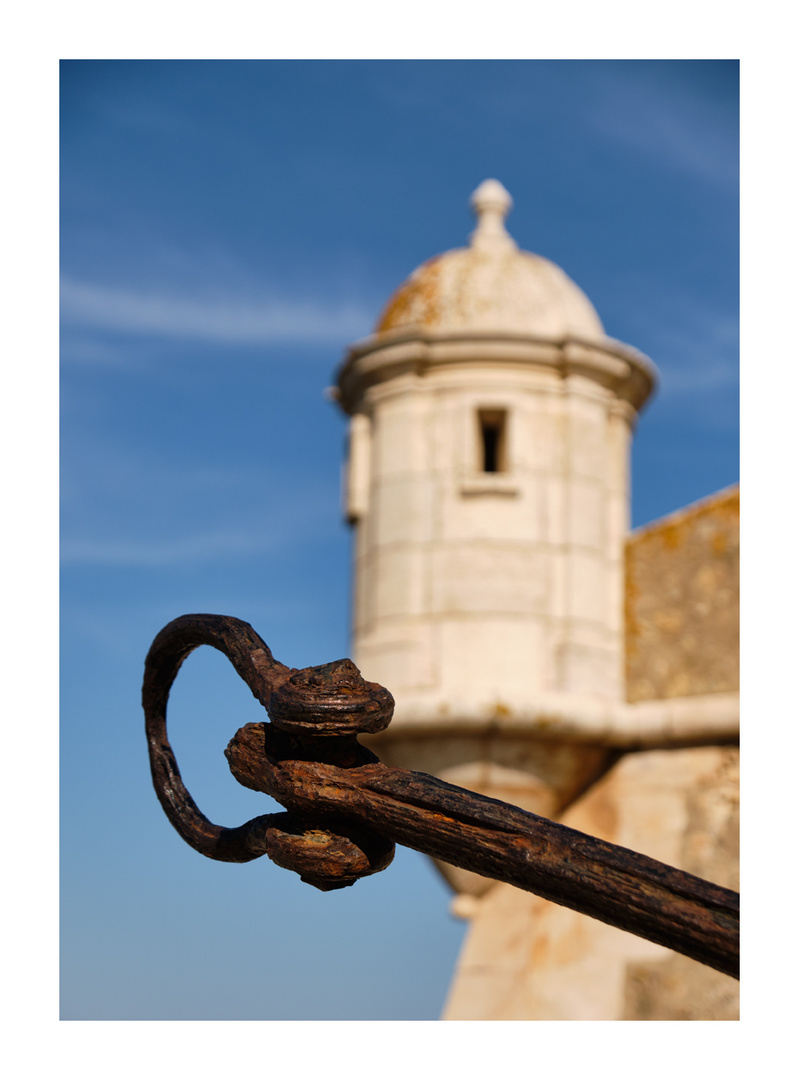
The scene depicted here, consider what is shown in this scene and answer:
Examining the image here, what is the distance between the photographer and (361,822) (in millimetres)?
806

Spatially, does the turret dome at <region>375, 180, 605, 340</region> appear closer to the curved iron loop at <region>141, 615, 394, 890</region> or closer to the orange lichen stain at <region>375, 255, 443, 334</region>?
the orange lichen stain at <region>375, 255, 443, 334</region>

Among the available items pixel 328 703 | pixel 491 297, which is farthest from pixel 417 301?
pixel 328 703

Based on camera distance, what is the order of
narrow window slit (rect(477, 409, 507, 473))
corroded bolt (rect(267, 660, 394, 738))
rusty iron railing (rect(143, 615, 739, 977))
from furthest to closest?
narrow window slit (rect(477, 409, 507, 473)), corroded bolt (rect(267, 660, 394, 738)), rusty iron railing (rect(143, 615, 739, 977))

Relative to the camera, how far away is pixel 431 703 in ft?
18.6

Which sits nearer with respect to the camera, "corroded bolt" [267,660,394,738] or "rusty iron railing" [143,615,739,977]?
"rusty iron railing" [143,615,739,977]

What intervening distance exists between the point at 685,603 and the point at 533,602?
29.4 inches

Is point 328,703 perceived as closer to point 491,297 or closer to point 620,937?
point 620,937

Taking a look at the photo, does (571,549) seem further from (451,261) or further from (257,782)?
(257,782)

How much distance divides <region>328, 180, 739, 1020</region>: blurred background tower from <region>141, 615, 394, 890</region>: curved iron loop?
4.76 meters

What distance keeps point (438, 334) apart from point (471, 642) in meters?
1.54

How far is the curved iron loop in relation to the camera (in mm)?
821

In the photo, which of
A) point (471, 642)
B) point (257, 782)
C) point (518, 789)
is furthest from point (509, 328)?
point (257, 782)

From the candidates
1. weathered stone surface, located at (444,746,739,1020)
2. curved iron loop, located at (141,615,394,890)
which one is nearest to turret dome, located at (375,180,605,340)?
weathered stone surface, located at (444,746,739,1020)
